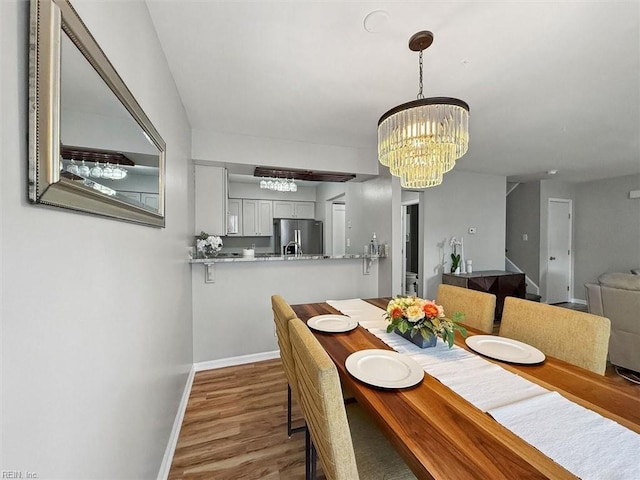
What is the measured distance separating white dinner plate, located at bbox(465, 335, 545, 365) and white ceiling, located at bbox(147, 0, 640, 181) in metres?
1.58

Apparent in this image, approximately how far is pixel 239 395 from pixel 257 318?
2.56 ft

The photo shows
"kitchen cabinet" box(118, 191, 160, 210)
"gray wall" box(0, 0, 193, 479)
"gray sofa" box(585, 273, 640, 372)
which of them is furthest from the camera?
"gray sofa" box(585, 273, 640, 372)

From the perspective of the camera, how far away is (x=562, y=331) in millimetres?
1307

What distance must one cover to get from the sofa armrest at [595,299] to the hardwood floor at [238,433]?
122 inches

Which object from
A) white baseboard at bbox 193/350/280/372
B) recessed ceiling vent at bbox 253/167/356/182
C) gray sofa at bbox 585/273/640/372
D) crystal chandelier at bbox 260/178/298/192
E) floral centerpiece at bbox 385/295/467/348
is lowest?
white baseboard at bbox 193/350/280/372

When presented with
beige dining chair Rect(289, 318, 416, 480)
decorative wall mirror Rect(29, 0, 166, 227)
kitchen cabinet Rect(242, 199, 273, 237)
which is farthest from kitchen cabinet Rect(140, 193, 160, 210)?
kitchen cabinet Rect(242, 199, 273, 237)

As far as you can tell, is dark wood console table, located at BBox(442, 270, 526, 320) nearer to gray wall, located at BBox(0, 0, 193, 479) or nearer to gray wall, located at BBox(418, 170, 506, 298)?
gray wall, located at BBox(418, 170, 506, 298)

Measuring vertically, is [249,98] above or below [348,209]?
above

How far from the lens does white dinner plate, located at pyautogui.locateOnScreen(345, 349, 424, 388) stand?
38.4 inches

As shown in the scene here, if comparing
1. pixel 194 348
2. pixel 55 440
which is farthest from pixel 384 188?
pixel 55 440

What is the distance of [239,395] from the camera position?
219 centimetres

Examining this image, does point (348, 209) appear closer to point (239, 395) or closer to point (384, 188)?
point (384, 188)

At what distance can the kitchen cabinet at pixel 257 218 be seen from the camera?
16.4ft

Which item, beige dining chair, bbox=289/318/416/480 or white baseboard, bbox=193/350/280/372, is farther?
white baseboard, bbox=193/350/280/372
